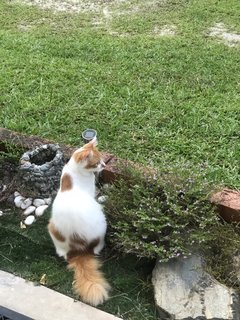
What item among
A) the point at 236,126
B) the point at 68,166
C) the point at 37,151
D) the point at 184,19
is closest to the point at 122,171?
the point at 68,166

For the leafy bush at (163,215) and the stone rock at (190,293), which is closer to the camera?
the stone rock at (190,293)

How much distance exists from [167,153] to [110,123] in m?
0.56

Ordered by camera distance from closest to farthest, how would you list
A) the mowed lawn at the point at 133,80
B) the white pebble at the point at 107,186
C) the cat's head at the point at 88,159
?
the cat's head at the point at 88,159 → the white pebble at the point at 107,186 → the mowed lawn at the point at 133,80

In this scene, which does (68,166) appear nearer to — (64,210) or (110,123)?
(64,210)

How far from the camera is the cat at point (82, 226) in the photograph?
2.69 m

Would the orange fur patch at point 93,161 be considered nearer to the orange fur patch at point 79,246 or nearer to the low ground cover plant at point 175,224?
the low ground cover plant at point 175,224

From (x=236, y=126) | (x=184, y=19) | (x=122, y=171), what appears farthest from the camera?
(x=184, y=19)

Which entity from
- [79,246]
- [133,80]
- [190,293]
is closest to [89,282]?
[79,246]

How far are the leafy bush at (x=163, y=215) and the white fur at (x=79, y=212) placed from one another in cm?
11

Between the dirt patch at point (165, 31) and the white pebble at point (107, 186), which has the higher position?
the white pebble at point (107, 186)

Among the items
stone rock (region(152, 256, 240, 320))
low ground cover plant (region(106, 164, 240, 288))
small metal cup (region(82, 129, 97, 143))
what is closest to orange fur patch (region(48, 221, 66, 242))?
low ground cover plant (region(106, 164, 240, 288))

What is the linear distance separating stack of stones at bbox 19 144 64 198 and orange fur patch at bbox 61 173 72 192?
34cm

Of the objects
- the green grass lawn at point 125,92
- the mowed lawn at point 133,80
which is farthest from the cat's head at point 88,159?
the mowed lawn at point 133,80

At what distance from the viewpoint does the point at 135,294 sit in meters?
2.79
